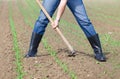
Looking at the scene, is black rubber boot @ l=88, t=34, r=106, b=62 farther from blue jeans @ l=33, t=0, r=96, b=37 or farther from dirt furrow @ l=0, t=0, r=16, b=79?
dirt furrow @ l=0, t=0, r=16, b=79

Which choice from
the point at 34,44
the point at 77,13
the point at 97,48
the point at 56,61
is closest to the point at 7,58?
the point at 34,44

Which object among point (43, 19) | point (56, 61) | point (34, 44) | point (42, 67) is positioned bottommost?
point (56, 61)

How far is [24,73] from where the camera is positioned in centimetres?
564

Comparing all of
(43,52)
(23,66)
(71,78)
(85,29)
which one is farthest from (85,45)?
(71,78)

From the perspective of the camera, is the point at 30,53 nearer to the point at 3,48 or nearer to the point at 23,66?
the point at 23,66

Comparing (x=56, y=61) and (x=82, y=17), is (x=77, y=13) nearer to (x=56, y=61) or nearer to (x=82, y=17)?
(x=82, y=17)

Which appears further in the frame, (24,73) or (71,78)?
(24,73)

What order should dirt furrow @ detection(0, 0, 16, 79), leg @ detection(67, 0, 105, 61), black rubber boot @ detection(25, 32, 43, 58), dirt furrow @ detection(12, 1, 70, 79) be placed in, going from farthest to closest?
black rubber boot @ detection(25, 32, 43, 58)
leg @ detection(67, 0, 105, 61)
dirt furrow @ detection(0, 0, 16, 79)
dirt furrow @ detection(12, 1, 70, 79)

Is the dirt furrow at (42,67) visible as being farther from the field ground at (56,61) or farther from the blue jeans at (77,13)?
the blue jeans at (77,13)

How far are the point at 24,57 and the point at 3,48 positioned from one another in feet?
3.92

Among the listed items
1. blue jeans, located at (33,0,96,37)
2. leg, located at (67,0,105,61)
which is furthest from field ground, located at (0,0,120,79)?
blue jeans, located at (33,0,96,37)

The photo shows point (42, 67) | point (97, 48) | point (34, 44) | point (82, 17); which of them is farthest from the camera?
point (34, 44)

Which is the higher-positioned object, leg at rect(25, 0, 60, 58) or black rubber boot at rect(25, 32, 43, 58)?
leg at rect(25, 0, 60, 58)

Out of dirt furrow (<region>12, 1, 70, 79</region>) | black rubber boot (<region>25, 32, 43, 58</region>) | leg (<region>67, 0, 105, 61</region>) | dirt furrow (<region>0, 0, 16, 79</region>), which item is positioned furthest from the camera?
black rubber boot (<region>25, 32, 43, 58</region>)
